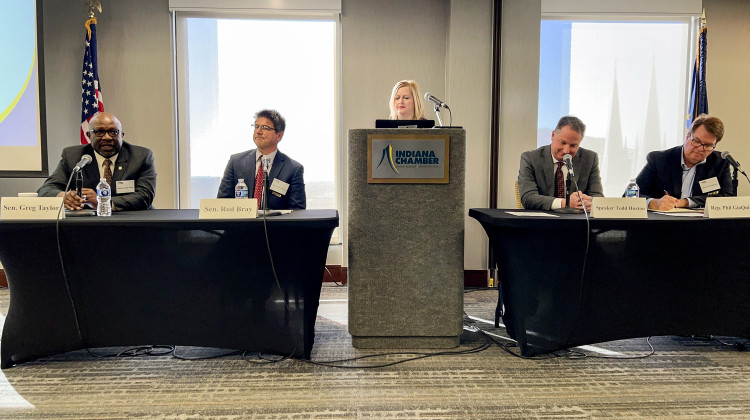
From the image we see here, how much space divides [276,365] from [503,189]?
262cm

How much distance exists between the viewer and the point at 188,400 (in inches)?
69.0

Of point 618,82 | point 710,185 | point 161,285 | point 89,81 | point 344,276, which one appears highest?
point 618,82

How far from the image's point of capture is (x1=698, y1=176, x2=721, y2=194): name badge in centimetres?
275

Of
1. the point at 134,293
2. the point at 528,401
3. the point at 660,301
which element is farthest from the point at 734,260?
the point at 134,293

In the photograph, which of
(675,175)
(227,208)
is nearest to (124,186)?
(227,208)

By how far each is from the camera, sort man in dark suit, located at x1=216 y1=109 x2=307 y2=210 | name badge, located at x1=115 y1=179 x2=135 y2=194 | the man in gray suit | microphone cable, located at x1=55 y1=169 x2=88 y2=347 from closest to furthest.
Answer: microphone cable, located at x1=55 y1=169 x2=88 y2=347, the man in gray suit, name badge, located at x1=115 y1=179 x2=135 y2=194, man in dark suit, located at x1=216 y1=109 x2=307 y2=210

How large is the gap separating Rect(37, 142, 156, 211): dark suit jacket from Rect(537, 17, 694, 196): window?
3.28 m

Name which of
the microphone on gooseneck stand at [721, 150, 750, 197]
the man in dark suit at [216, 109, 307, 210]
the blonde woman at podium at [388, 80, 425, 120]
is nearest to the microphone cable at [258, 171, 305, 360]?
the man in dark suit at [216, 109, 307, 210]

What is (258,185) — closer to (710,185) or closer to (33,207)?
(33,207)

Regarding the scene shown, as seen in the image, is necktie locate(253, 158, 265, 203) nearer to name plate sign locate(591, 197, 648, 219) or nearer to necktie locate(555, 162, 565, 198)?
necktie locate(555, 162, 565, 198)

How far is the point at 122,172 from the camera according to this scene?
271 cm

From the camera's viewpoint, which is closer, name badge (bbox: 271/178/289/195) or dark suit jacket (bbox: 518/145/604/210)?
dark suit jacket (bbox: 518/145/604/210)

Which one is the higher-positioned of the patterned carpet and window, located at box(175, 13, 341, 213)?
window, located at box(175, 13, 341, 213)

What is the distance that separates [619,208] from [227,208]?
68.0 inches
